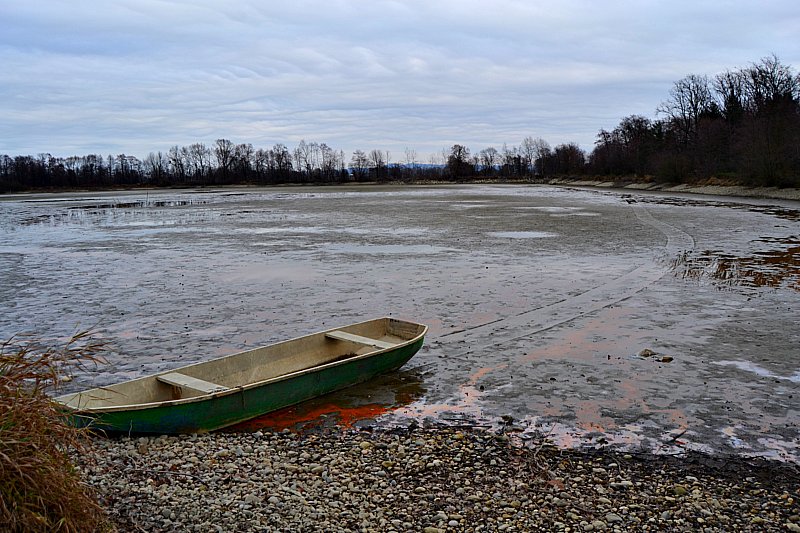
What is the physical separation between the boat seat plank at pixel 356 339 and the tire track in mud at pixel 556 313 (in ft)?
5.62

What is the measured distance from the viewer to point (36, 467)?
4.03 m

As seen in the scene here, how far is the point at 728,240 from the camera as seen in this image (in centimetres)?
2334

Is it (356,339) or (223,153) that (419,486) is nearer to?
(356,339)

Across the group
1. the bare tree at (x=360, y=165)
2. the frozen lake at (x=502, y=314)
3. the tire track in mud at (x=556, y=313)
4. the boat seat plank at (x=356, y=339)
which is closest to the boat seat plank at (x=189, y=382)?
the frozen lake at (x=502, y=314)

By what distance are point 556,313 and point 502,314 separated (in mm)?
993

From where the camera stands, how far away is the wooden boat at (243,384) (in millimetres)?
6504

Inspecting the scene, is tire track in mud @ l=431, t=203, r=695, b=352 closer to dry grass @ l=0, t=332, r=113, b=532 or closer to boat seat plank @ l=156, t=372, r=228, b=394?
boat seat plank @ l=156, t=372, r=228, b=394

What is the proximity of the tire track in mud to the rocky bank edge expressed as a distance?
12.9ft

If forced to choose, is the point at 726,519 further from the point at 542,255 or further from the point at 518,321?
the point at 542,255

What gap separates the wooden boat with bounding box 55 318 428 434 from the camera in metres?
6.50

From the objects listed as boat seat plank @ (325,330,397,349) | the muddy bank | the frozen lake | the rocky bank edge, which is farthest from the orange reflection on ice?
the muddy bank

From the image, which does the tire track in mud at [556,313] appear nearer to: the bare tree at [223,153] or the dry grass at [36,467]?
the dry grass at [36,467]

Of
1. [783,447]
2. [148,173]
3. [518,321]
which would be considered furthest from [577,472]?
[148,173]

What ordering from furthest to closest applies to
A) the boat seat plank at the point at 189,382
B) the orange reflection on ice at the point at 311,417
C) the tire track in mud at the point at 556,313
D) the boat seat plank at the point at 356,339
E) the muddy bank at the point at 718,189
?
the muddy bank at the point at 718,189 < the tire track in mud at the point at 556,313 < the boat seat plank at the point at 356,339 < the orange reflection on ice at the point at 311,417 < the boat seat plank at the point at 189,382
